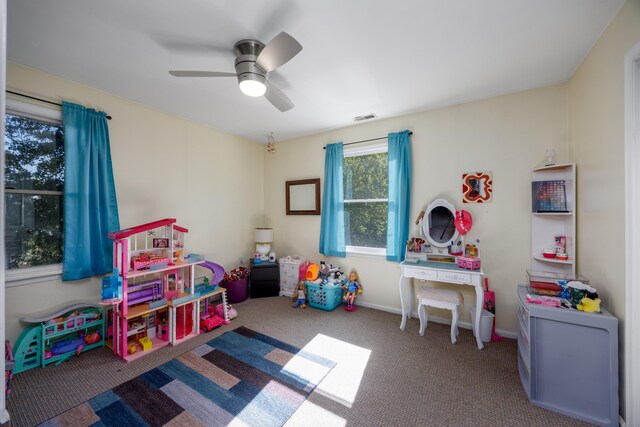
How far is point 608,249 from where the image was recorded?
1740mm

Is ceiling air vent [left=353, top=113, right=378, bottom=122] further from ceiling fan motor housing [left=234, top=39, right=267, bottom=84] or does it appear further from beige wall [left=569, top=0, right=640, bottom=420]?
beige wall [left=569, top=0, right=640, bottom=420]

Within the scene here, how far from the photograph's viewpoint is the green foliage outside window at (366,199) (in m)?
3.51

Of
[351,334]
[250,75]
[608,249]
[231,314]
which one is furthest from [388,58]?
[231,314]

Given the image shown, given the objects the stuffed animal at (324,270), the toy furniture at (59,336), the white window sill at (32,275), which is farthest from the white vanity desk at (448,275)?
the white window sill at (32,275)

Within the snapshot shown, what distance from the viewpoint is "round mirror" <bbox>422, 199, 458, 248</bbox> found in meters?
2.92

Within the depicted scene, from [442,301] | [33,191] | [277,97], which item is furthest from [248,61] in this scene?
[442,301]

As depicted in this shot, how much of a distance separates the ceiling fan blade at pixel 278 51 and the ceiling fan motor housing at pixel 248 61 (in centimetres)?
9

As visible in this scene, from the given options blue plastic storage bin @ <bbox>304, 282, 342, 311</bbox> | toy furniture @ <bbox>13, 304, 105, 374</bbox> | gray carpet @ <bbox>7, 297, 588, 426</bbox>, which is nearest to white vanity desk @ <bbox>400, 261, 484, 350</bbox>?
→ gray carpet @ <bbox>7, 297, 588, 426</bbox>

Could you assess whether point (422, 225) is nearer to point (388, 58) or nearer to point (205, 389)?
point (388, 58)

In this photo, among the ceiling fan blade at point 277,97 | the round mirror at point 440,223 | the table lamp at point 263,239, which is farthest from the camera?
the table lamp at point 263,239

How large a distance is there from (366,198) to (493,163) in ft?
5.02

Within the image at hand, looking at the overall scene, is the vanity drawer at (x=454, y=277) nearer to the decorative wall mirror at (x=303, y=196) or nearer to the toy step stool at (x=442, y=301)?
the toy step stool at (x=442, y=301)

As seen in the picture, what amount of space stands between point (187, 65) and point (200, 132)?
148 cm

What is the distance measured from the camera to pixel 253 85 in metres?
1.88
